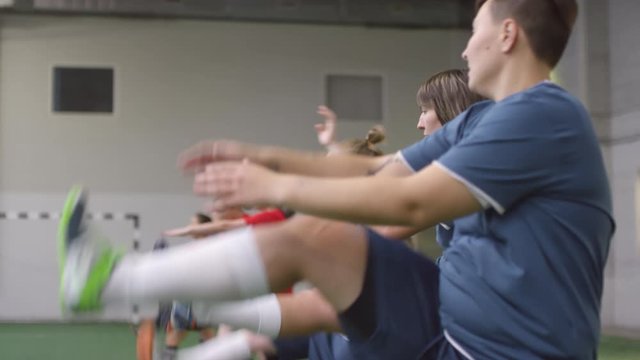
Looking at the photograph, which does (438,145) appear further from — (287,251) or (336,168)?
(287,251)

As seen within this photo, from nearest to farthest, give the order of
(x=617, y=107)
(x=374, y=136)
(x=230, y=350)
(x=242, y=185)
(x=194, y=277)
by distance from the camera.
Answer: (x=242, y=185)
(x=194, y=277)
(x=230, y=350)
(x=374, y=136)
(x=617, y=107)

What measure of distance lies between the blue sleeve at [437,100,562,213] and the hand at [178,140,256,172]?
0.57 metres

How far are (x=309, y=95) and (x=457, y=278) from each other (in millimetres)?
11007

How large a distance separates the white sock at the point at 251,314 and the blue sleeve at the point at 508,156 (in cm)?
93

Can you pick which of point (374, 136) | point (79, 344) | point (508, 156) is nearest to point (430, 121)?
point (374, 136)

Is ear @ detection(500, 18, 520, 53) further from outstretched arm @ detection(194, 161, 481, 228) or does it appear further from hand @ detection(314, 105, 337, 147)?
hand @ detection(314, 105, 337, 147)

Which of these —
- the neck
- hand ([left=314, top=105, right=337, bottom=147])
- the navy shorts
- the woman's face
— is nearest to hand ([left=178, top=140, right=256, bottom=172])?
the navy shorts

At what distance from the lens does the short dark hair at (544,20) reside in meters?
2.03

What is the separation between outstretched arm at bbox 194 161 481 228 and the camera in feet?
5.90

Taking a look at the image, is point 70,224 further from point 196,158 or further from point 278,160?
point 278,160

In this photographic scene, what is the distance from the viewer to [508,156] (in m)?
1.84

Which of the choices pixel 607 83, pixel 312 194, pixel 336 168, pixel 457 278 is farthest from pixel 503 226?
pixel 607 83

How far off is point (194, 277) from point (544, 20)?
94 centimetres

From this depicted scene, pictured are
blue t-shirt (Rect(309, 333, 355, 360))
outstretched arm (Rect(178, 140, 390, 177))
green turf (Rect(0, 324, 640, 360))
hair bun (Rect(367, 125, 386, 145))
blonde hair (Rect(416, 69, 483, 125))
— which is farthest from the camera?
green turf (Rect(0, 324, 640, 360))
